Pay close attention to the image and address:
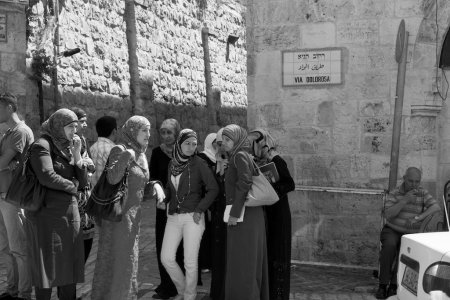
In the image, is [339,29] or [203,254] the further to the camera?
[339,29]

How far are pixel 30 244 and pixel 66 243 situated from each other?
48 cm

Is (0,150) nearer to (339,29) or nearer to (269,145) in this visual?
(269,145)

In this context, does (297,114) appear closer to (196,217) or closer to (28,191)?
(196,217)

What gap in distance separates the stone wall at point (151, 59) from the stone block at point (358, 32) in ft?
14.7

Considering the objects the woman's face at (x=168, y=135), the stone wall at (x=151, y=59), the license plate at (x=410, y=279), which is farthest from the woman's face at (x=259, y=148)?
the stone wall at (x=151, y=59)

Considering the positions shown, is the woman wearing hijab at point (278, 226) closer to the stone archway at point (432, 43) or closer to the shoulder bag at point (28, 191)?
the shoulder bag at point (28, 191)

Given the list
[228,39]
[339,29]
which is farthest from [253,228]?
[228,39]

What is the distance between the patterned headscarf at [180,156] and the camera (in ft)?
19.2

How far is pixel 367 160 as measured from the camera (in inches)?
291

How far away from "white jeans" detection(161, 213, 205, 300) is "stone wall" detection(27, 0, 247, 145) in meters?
4.45

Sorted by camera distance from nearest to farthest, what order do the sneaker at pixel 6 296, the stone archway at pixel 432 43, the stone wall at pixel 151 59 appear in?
the sneaker at pixel 6 296 → the stone archway at pixel 432 43 → the stone wall at pixel 151 59

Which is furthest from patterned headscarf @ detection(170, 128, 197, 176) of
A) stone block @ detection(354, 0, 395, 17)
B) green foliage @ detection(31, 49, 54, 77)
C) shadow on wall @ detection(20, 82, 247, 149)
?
green foliage @ detection(31, 49, 54, 77)

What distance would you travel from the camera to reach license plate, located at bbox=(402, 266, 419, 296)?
4.13 meters

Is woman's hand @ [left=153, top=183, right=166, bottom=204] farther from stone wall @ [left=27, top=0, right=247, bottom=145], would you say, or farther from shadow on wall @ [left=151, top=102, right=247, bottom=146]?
shadow on wall @ [left=151, top=102, right=247, bottom=146]
